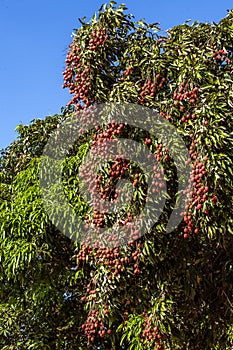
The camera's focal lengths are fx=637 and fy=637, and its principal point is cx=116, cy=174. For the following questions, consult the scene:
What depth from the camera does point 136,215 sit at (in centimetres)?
442

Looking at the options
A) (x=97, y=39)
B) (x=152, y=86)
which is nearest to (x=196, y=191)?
(x=152, y=86)

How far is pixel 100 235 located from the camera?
4613mm

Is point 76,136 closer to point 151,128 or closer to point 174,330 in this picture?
point 151,128

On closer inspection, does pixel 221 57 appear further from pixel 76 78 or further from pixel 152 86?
pixel 76 78

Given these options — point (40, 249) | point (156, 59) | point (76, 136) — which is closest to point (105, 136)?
point (156, 59)

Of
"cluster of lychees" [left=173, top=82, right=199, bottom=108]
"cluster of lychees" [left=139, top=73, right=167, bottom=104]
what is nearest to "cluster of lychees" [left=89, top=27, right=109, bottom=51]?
"cluster of lychees" [left=139, top=73, right=167, bottom=104]

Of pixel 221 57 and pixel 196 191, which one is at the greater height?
pixel 221 57

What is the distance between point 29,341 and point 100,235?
2.02 meters

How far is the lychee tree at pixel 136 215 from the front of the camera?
4.21 m

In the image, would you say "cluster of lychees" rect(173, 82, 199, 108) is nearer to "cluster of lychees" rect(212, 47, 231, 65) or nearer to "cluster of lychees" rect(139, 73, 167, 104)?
"cluster of lychees" rect(139, 73, 167, 104)

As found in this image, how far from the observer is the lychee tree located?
4.21m

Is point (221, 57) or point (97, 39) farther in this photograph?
point (97, 39)

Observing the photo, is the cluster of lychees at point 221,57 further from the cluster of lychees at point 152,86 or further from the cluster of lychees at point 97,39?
the cluster of lychees at point 97,39

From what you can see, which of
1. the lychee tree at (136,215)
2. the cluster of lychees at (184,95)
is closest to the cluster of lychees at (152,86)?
the lychee tree at (136,215)
